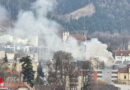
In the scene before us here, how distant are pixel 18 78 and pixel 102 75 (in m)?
10.1

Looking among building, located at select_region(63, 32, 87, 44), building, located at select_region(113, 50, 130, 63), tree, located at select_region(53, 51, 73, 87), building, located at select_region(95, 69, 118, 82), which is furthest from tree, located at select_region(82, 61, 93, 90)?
building, located at select_region(63, 32, 87, 44)

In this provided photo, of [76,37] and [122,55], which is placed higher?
[76,37]

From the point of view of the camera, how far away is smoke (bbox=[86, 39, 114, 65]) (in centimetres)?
3672

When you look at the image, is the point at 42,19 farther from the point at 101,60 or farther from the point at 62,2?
the point at 101,60

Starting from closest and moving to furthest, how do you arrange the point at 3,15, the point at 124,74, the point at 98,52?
the point at 124,74
the point at 98,52
the point at 3,15

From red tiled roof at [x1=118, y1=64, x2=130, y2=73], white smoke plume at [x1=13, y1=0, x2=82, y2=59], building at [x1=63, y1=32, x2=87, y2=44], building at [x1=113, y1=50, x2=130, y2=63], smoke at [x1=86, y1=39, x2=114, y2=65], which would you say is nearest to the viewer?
red tiled roof at [x1=118, y1=64, x2=130, y2=73]

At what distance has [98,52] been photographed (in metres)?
38.9

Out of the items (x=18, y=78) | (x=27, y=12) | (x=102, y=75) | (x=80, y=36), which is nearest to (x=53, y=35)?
(x=80, y=36)

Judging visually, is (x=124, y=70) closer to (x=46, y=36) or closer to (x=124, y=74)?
(x=124, y=74)

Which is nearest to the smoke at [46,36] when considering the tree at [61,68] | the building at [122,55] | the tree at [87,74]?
the building at [122,55]

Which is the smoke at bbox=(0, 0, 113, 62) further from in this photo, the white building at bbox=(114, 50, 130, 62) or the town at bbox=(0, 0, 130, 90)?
the white building at bbox=(114, 50, 130, 62)

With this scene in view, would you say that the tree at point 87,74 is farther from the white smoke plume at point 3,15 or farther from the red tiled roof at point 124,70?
the white smoke plume at point 3,15

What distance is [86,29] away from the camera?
2160 inches

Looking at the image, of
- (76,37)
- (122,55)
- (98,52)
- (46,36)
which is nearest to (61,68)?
(98,52)
